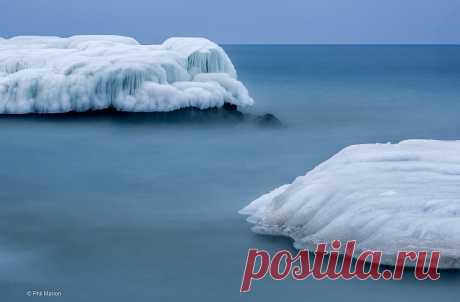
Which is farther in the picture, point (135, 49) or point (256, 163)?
point (135, 49)

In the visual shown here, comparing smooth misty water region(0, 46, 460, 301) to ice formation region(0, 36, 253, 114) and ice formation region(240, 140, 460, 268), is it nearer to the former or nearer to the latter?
ice formation region(240, 140, 460, 268)

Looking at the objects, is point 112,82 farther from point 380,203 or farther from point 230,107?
point 380,203

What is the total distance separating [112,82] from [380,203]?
479 inches

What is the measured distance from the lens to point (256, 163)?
508 inches

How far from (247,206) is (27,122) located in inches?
370

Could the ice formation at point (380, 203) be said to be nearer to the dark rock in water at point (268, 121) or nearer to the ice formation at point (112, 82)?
the dark rock in water at point (268, 121)

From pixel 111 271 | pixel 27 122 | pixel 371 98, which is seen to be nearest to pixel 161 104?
pixel 27 122

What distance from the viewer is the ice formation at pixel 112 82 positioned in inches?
716

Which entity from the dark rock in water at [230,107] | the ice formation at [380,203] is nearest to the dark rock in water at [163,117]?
the dark rock in water at [230,107]

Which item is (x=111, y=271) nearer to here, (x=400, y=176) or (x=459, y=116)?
(x=400, y=176)
